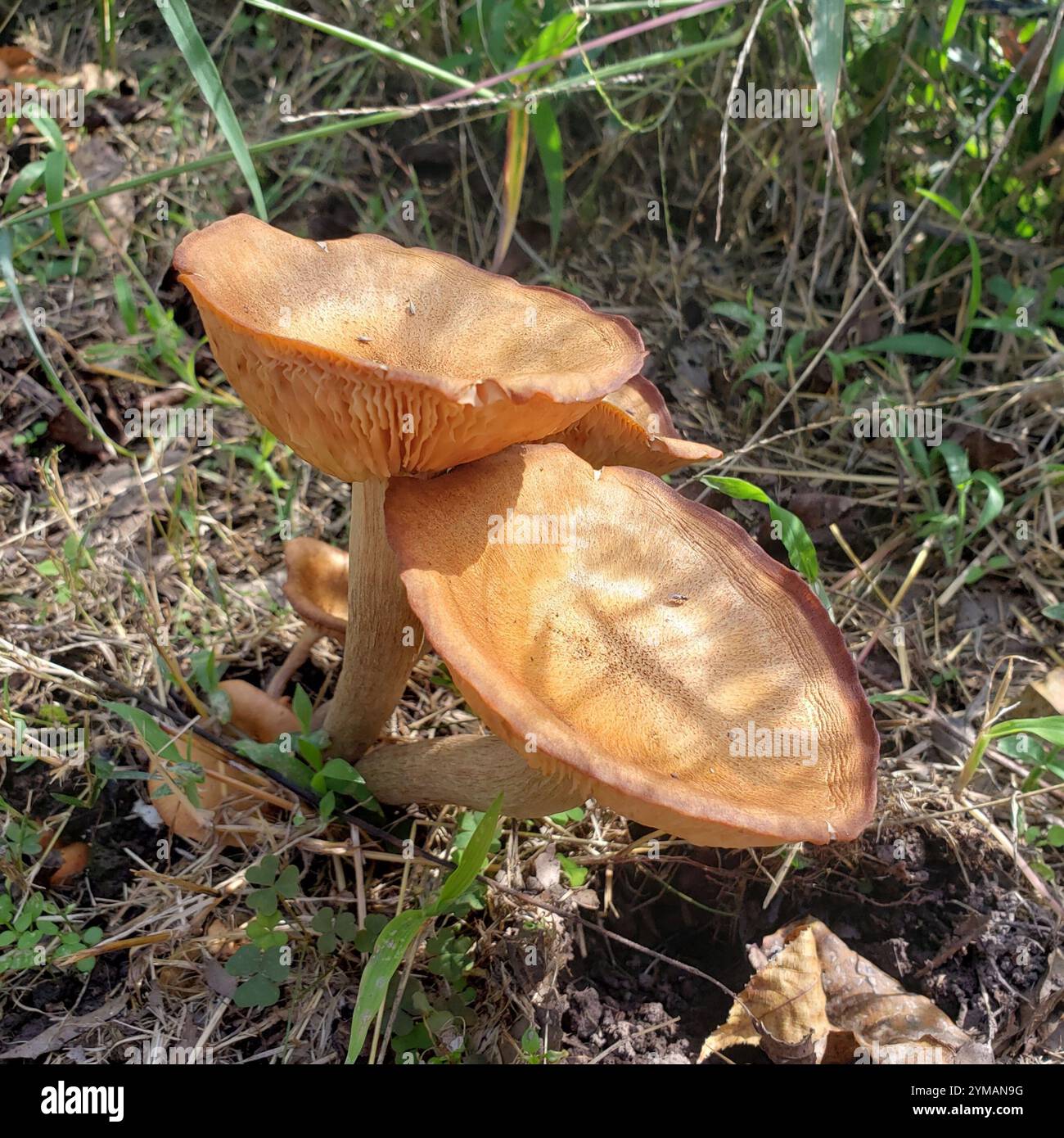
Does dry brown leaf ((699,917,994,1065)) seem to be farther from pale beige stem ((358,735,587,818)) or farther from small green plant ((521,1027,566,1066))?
pale beige stem ((358,735,587,818))

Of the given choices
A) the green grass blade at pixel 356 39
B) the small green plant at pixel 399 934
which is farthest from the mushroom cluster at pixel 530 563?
the green grass blade at pixel 356 39

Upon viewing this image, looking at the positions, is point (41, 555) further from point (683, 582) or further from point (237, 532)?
point (683, 582)

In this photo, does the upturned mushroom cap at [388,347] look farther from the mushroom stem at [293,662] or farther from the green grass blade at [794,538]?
the mushroom stem at [293,662]

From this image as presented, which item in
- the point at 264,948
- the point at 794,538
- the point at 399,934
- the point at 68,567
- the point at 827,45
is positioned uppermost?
the point at 827,45

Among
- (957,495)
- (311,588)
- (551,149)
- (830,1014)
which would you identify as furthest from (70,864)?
(957,495)

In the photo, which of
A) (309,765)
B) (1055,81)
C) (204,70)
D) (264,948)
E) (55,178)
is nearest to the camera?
(264,948)

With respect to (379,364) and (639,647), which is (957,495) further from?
(379,364)
